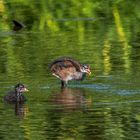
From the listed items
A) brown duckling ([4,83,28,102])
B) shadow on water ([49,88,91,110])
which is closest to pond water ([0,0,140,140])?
shadow on water ([49,88,91,110])

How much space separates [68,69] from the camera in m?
16.8

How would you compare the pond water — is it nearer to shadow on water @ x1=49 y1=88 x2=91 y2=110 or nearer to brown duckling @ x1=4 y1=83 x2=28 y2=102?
shadow on water @ x1=49 y1=88 x2=91 y2=110

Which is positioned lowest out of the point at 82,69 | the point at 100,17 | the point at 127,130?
the point at 127,130

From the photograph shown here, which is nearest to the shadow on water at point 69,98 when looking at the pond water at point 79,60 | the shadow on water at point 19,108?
the pond water at point 79,60

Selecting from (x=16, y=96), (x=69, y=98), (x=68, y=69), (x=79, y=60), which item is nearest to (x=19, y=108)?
(x=16, y=96)

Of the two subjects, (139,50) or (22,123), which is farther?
(139,50)

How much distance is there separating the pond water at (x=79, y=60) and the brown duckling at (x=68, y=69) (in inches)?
5.2

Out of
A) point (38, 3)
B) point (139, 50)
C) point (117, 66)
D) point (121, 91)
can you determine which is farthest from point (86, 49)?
point (38, 3)

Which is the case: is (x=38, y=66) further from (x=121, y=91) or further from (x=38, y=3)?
(x=38, y=3)

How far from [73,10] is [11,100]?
1242 centimetres

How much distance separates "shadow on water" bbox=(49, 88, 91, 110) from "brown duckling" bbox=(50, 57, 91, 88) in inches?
20.7

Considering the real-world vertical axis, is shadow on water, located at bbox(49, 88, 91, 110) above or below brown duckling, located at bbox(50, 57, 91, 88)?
below

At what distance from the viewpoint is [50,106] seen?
14164 mm

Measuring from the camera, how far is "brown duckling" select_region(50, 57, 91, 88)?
1648 centimetres
